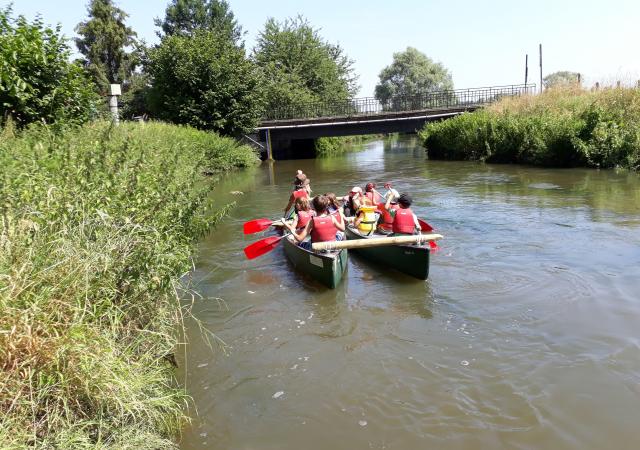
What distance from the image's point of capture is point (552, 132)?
21.5 metres

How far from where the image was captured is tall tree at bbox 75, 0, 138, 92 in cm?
4309

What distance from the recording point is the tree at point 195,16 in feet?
177

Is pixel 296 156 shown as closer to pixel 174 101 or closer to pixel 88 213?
pixel 174 101

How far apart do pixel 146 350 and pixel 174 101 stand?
2713 cm

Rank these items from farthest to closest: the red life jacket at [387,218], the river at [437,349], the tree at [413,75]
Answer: the tree at [413,75] → the red life jacket at [387,218] → the river at [437,349]

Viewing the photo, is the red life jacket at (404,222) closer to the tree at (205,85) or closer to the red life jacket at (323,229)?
the red life jacket at (323,229)

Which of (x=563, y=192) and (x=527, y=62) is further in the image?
(x=527, y=62)

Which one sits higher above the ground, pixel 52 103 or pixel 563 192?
pixel 52 103

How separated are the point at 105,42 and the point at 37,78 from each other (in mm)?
37905

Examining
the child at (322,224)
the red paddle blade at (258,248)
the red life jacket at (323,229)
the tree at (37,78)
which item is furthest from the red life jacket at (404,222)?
the tree at (37,78)

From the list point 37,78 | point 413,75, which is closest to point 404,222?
point 37,78

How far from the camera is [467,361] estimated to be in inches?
204

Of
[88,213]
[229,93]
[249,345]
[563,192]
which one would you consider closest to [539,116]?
[563,192]

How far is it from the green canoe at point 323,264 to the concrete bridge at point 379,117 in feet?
90.3
